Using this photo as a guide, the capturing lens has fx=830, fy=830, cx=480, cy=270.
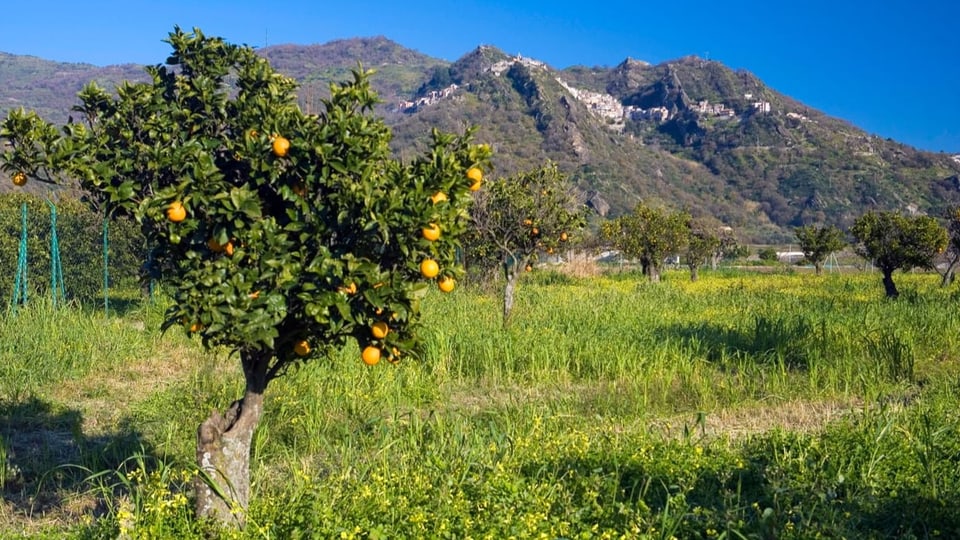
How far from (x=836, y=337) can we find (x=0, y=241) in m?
10.6

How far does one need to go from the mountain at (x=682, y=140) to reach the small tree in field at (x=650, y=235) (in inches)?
1027

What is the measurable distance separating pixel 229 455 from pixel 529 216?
320 inches

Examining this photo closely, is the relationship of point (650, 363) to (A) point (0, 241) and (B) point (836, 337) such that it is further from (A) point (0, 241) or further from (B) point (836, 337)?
(A) point (0, 241)

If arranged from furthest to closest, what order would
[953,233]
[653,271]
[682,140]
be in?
1. [682,140]
2. [653,271]
3. [953,233]

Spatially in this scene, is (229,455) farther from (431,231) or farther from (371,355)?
(431,231)

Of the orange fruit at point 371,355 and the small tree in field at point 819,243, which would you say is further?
the small tree in field at point 819,243

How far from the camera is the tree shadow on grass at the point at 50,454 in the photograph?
4.66m

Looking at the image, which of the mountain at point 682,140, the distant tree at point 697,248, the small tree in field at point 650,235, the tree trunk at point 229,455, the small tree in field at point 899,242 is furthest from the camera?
the mountain at point 682,140

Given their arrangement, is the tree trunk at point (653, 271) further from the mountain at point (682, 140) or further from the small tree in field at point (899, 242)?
the mountain at point (682, 140)

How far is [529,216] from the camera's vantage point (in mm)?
11539

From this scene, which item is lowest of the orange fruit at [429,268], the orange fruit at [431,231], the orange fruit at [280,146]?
the orange fruit at [429,268]

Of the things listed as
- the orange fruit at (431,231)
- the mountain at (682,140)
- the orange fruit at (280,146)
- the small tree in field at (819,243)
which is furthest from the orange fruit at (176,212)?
the mountain at (682,140)

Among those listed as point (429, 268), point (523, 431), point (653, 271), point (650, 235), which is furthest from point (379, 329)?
point (653, 271)

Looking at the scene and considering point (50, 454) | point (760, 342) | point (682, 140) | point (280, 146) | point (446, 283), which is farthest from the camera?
point (682, 140)
